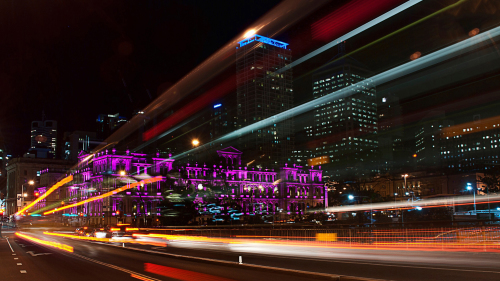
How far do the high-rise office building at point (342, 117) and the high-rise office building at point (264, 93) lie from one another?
14194 millimetres

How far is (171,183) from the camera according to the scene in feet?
274

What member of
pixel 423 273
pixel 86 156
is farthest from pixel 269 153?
pixel 423 273

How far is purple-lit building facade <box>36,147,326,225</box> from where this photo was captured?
100 m

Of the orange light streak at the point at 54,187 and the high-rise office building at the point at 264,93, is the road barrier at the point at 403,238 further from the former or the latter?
the high-rise office building at the point at 264,93

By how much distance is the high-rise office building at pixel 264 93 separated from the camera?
15850 cm

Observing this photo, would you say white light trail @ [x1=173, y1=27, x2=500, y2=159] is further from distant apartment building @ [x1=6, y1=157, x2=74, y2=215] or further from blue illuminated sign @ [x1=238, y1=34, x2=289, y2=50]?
distant apartment building @ [x1=6, y1=157, x2=74, y2=215]

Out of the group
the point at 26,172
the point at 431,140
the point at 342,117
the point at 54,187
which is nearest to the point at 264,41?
the point at 342,117

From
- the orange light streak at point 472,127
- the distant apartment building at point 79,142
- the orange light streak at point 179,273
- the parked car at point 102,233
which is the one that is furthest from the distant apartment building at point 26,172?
the orange light streak at point 179,273

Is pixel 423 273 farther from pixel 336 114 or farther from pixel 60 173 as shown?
pixel 336 114

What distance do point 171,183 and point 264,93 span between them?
85525mm

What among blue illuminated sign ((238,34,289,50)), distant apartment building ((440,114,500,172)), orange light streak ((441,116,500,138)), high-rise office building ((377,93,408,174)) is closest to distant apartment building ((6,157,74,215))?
blue illuminated sign ((238,34,289,50))

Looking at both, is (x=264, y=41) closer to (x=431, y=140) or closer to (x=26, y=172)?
(x=431, y=140)

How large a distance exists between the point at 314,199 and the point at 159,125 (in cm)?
5902

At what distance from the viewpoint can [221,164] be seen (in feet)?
385
